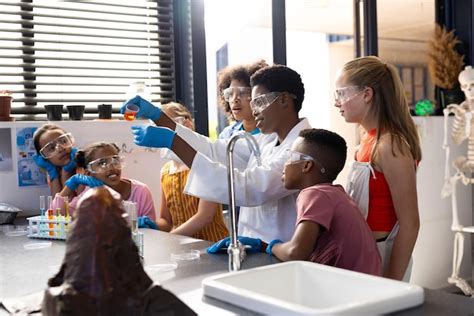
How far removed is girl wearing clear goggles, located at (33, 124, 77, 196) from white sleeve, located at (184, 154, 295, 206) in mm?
972

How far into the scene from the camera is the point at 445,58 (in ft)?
14.1

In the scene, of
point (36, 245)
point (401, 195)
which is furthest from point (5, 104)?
point (401, 195)

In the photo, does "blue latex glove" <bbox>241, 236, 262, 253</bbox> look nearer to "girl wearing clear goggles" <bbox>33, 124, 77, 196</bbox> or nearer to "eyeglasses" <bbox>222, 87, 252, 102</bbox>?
"eyeglasses" <bbox>222, 87, 252, 102</bbox>

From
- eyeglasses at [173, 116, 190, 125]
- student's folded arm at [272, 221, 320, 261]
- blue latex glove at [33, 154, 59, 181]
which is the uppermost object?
eyeglasses at [173, 116, 190, 125]

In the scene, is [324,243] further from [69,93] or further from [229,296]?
[69,93]

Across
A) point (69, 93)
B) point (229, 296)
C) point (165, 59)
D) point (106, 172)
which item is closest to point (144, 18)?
point (165, 59)

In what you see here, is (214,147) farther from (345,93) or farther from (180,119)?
(345,93)

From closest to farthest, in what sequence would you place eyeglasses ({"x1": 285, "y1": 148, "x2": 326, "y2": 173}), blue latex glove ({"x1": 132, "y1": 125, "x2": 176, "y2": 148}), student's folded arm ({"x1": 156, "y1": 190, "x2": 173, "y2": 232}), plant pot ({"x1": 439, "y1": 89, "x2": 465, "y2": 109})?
1. eyeglasses ({"x1": 285, "y1": 148, "x2": 326, "y2": 173})
2. blue latex glove ({"x1": 132, "y1": 125, "x2": 176, "y2": 148})
3. student's folded arm ({"x1": 156, "y1": 190, "x2": 173, "y2": 232})
4. plant pot ({"x1": 439, "y1": 89, "x2": 465, "y2": 109})

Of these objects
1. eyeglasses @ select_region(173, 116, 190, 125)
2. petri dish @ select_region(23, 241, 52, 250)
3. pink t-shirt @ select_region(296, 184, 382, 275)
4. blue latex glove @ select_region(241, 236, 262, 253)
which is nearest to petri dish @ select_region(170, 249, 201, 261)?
blue latex glove @ select_region(241, 236, 262, 253)

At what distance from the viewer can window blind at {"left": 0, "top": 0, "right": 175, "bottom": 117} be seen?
3.15m

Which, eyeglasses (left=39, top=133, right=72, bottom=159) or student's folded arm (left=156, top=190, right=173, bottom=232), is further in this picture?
eyeglasses (left=39, top=133, right=72, bottom=159)

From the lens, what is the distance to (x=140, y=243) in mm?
1747

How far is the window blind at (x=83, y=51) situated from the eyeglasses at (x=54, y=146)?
46 centimetres

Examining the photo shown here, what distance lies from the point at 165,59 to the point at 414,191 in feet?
7.01
